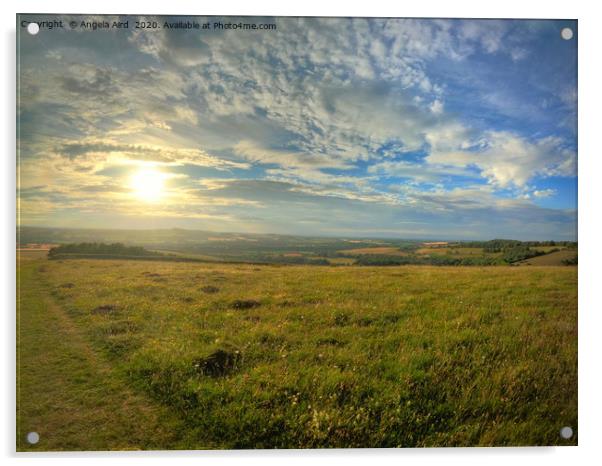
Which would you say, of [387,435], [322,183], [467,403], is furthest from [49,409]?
[467,403]

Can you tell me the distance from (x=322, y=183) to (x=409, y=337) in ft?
11.4

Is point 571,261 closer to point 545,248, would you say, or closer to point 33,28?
point 545,248

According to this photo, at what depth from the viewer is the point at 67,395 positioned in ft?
19.1

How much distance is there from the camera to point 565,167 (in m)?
6.62

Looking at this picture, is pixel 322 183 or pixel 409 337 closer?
pixel 409 337

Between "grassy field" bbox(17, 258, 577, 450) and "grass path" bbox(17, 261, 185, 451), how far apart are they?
0.08ft

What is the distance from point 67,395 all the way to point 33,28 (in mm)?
6881

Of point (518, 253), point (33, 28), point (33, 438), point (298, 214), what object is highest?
point (33, 28)

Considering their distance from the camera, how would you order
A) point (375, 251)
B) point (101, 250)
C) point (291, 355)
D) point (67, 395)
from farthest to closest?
1. point (375, 251)
2. point (101, 250)
3. point (291, 355)
4. point (67, 395)

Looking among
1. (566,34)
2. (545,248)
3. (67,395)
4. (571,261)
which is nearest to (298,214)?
(545,248)

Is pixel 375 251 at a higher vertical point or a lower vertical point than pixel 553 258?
higher

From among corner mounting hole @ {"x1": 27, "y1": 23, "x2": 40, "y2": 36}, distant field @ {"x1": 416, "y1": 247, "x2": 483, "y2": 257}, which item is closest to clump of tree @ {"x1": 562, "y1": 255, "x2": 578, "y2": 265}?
distant field @ {"x1": 416, "y1": 247, "x2": 483, "y2": 257}
